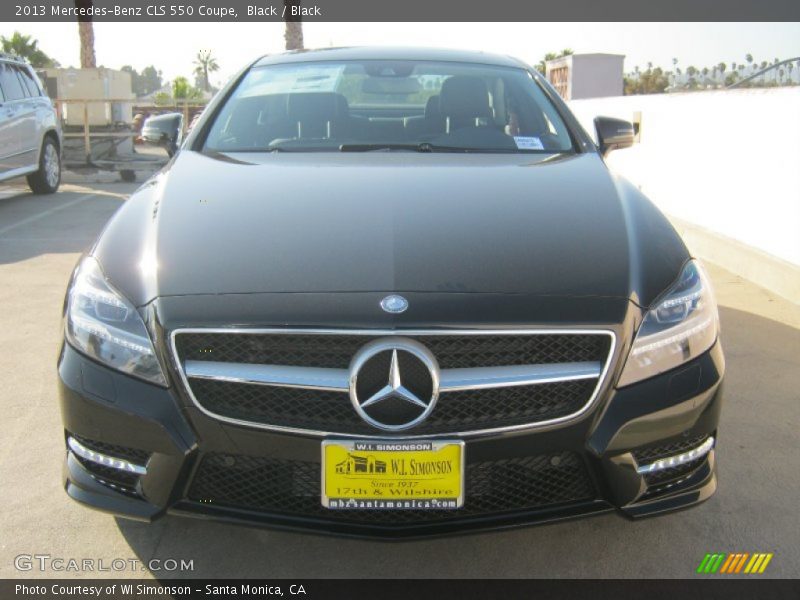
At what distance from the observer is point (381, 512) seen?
2.38 meters

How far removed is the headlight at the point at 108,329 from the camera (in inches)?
92.5

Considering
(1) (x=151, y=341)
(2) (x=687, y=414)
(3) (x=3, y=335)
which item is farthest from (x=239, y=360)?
(3) (x=3, y=335)

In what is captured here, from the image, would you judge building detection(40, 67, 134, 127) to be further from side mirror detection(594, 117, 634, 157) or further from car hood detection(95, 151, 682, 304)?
car hood detection(95, 151, 682, 304)

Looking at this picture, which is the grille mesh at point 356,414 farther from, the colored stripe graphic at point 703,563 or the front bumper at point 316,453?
the colored stripe graphic at point 703,563

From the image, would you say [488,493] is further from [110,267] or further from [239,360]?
[110,267]

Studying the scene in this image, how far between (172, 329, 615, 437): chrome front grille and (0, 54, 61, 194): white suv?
8.93 m

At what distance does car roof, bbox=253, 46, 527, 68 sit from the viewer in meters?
4.31

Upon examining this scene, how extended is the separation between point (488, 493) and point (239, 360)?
0.75 meters

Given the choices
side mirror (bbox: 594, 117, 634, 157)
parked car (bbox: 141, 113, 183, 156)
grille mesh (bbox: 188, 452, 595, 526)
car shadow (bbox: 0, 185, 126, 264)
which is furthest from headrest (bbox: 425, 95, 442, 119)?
car shadow (bbox: 0, 185, 126, 264)

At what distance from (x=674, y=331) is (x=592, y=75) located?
16.2m

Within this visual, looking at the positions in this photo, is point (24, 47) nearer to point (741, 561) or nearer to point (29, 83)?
point (29, 83)

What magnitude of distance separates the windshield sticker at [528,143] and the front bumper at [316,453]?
1430 millimetres

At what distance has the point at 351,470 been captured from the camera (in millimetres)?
2268

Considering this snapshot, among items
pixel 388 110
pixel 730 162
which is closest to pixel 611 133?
pixel 388 110
